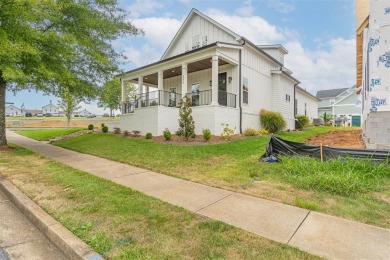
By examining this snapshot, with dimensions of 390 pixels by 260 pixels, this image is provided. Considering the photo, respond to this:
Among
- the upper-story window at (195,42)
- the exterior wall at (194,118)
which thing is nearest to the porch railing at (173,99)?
the exterior wall at (194,118)

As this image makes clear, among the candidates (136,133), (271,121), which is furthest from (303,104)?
(136,133)

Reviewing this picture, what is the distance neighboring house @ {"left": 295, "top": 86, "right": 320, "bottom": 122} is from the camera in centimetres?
2244

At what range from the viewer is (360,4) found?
32.7 feet

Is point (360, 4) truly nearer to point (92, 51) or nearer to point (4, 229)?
point (92, 51)

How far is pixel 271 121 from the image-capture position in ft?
48.4

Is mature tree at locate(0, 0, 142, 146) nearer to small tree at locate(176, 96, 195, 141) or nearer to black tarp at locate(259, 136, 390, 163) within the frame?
small tree at locate(176, 96, 195, 141)

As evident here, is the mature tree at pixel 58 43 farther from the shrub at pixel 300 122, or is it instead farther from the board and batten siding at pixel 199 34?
the shrub at pixel 300 122

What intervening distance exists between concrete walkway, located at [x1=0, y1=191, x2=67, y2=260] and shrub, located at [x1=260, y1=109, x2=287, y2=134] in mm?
13347

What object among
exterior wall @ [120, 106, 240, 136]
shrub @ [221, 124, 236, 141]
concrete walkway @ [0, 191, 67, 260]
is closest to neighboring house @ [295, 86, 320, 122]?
Result: exterior wall @ [120, 106, 240, 136]

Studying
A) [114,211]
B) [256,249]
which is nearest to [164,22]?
[114,211]

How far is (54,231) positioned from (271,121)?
1371 centimetres

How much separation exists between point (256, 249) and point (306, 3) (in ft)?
42.0

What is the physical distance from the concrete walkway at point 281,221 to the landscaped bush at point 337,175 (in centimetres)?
134

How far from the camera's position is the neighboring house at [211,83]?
1209 centimetres
